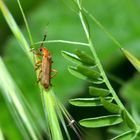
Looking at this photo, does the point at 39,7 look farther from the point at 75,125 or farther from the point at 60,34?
the point at 75,125

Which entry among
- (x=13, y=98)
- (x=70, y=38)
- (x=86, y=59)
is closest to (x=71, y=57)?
(x=86, y=59)

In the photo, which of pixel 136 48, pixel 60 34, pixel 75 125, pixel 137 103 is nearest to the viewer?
pixel 75 125

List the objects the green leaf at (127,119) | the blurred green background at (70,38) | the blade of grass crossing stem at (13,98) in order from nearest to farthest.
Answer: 1. the green leaf at (127,119)
2. the blade of grass crossing stem at (13,98)
3. the blurred green background at (70,38)

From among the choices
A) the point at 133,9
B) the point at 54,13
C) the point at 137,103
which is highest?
the point at 54,13

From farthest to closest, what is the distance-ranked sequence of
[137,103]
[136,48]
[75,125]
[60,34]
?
1. [60,34]
2. [136,48]
3. [137,103]
4. [75,125]

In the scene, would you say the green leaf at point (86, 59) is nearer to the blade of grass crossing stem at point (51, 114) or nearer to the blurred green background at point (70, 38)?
the blade of grass crossing stem at point (51, 114)

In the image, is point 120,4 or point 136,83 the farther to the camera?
point 120,4

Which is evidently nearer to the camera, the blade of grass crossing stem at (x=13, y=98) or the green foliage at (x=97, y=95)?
the green foliage at (x=97, y=95)

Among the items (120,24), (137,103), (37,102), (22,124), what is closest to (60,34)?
(120,24)

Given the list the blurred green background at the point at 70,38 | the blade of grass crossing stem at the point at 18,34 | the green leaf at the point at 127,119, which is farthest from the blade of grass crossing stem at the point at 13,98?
the blurred green background at the point at 70,38
